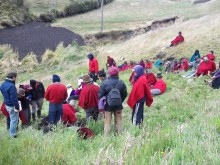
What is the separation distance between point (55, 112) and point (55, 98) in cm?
42

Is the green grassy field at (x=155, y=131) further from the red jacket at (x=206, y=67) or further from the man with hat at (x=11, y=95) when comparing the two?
the red jacket at (x=206, y=67)

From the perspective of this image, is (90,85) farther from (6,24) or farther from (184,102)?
(6,24)

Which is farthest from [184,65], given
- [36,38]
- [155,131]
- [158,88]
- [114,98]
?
[36,38]

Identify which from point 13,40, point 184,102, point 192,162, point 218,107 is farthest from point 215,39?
point 13,40

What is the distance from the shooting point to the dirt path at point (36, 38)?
39.8m

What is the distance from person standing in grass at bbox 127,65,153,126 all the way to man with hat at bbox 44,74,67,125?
1.86 m

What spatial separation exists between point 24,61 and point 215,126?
96.2 ft

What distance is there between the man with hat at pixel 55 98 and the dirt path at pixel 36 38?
87.8 feet

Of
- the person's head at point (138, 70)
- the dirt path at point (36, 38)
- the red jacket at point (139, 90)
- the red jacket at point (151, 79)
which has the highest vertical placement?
the person's head at point (138, 70)

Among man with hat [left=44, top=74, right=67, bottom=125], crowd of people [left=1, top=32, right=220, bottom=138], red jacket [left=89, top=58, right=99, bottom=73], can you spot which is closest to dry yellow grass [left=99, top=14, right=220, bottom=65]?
red jacket [left=89, top=58, right=99, bottom=73]

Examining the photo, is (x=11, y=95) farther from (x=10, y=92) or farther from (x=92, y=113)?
(x=92, y=113)

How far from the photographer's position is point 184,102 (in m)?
11.3

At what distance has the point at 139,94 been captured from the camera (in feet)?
29.4

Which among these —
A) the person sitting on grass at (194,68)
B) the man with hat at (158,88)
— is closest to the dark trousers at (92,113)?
the man with hat at (158,88)
